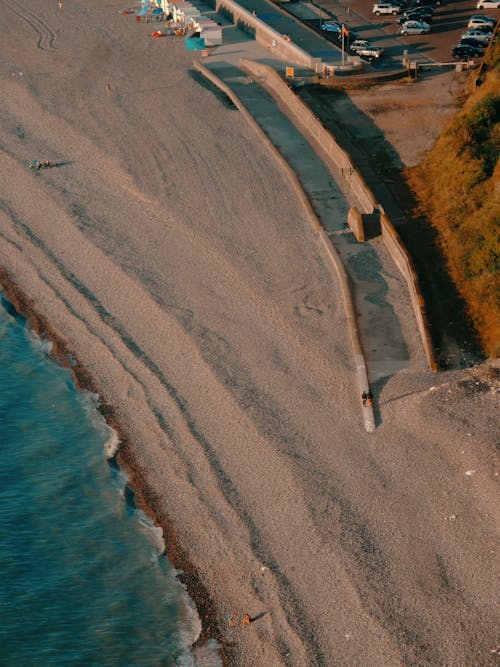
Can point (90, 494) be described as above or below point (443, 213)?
below

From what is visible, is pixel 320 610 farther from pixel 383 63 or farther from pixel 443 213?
pixel 383 63

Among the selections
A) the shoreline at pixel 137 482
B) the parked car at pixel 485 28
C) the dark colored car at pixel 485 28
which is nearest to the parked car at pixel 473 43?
the parked car at pixel 485 28

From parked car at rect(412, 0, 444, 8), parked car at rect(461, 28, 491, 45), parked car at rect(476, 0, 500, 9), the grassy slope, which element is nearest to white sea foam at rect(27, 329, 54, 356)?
the grassy slope

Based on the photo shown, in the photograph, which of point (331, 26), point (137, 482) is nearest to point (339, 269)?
point (137, 482)

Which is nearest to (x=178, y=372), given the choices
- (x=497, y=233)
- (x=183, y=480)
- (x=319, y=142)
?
(x=183, y=480)

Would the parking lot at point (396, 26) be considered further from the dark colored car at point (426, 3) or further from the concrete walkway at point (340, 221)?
the concrete walkway at point (340, 221)

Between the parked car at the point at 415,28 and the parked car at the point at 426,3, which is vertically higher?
the parked car at the point at 415,28

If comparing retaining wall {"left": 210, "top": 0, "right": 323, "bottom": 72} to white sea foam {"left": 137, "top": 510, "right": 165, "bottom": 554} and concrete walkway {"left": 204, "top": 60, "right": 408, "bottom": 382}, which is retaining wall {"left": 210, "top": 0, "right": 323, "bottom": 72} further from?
white sea foam {"left": 137, "top": 510, "right": 165, "bottom": 554}

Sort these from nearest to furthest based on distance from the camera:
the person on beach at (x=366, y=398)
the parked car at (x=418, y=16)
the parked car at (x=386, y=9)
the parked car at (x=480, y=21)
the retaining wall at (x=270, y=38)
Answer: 1. the person on beach at (x=366, y=398)
2. the retaining wall at (x=270, y=38)
3. the parked car at (x=480, y=21)
4. the parked car at (x=418, y=16)
5. the parked car at (x=386, y=9)
